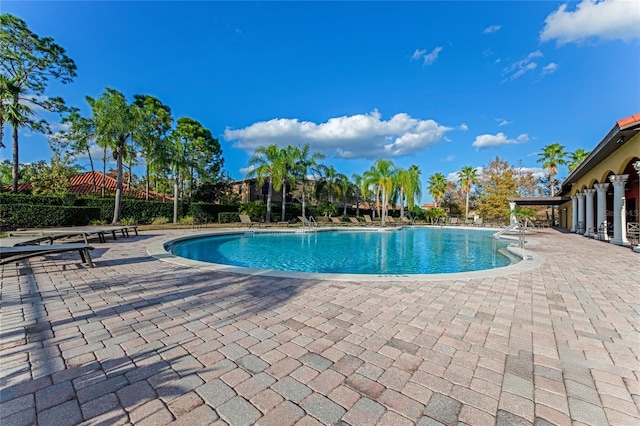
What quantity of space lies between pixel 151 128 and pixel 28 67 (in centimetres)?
868

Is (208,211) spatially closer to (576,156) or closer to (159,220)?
(159,220)

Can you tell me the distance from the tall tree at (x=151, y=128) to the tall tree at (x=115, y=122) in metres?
0.53

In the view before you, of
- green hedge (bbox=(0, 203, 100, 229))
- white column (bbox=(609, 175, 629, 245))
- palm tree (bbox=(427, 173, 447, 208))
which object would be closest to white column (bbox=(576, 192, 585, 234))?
white column (bbox=(609, 175, 629, 245))

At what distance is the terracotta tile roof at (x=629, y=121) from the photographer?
8219mm

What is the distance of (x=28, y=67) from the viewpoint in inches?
714

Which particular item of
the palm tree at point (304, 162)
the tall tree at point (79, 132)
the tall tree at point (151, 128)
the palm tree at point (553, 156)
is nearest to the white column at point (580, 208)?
the palm tree at point (553, 156)

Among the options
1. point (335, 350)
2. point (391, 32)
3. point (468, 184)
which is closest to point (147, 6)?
point (391, 32)

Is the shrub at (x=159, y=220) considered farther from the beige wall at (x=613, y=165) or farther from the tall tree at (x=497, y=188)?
the tall tree at (x=497, y=188)

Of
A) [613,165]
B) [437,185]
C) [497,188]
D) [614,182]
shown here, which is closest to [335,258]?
[614,182]

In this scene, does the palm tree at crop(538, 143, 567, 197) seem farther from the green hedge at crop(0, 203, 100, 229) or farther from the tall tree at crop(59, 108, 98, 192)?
the green hedge at crop(0, 203, 100, 229)

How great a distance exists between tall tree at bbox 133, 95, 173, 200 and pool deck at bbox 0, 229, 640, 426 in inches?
621

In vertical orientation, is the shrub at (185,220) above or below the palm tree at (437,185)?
below

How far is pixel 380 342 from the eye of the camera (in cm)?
273

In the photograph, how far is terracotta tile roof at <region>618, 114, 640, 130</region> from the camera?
8.22 metres
